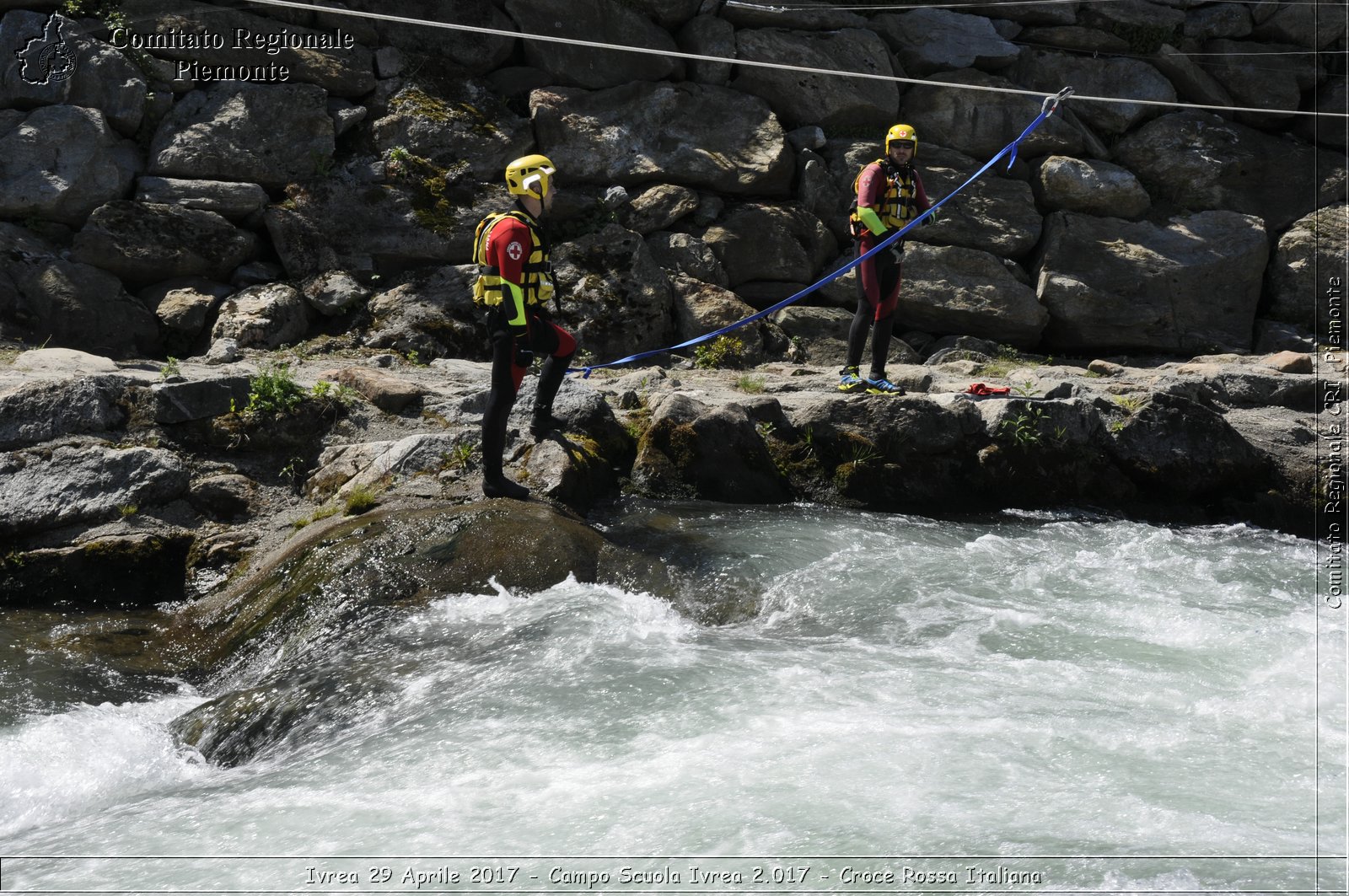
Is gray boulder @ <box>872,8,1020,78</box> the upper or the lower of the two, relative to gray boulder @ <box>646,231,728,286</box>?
upper

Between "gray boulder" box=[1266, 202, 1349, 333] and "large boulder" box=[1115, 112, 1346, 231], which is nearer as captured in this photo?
"gray boulder" box=[1266, 202, 1349, 333]

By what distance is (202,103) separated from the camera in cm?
1054

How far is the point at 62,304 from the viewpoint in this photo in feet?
30.8

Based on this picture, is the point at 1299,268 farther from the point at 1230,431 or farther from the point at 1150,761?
the point at 1150,761

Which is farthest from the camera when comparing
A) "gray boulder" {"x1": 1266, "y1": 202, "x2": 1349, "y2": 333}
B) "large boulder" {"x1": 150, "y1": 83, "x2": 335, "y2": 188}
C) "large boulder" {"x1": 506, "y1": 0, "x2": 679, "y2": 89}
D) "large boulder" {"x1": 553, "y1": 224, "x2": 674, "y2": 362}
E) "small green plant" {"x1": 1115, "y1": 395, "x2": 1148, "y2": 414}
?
"gray boulder" {"x1": 1266, "y1": 202, "x2": 1349, "y2": 333}

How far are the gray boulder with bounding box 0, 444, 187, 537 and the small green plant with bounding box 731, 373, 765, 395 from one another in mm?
4407

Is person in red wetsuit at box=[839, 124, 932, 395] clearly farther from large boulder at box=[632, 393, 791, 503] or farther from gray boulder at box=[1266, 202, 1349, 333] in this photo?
gray boulder at box=[1266, 202, 1349, 333]

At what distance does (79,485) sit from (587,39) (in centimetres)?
745

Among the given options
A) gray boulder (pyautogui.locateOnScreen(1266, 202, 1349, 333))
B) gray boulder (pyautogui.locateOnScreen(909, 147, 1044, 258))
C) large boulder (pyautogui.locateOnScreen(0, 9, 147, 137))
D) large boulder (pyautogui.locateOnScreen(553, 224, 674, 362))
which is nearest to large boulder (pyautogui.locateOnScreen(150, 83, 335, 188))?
large boulder (pyautogui.locateOnScreen(0, 9, 147, 137))

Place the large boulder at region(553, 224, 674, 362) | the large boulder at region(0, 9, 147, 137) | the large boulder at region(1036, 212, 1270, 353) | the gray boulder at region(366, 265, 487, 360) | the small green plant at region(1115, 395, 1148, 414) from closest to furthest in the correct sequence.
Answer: the small green plant at region(1115, 395, 1148, 414) → the large boulder at region(0, 9, 147, 137) → the gray boulder at region(366, 265, 487, 360) → the large boulder at region(553, 224, 674, 362) → the large boulder at region(1036, 212, 1270, 353)

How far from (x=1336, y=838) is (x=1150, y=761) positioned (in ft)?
2.18

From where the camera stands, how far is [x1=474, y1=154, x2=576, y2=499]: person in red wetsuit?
6.44m

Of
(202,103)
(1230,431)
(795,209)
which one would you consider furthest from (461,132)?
(1230,431)

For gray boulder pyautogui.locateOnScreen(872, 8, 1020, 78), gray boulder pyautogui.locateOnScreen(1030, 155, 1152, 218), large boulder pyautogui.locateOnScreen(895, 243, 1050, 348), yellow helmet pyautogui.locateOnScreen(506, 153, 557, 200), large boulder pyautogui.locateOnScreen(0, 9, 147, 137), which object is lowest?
large boulder pyautogui.locateOnScreen(895, 243, 1050, 348)
